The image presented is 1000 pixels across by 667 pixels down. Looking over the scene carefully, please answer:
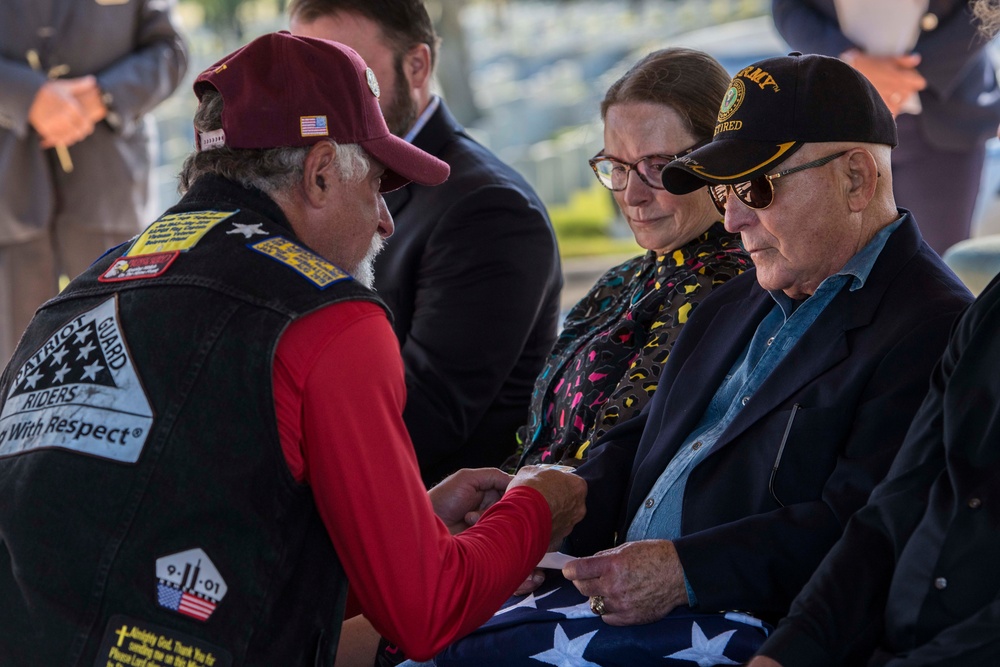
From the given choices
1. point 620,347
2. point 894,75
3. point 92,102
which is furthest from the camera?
point 92,102

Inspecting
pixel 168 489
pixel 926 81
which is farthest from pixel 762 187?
pixel 926 81

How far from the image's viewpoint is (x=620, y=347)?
2.53 metres

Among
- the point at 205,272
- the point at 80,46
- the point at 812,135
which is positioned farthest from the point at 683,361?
the point at 80,46

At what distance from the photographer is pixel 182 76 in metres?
5.10

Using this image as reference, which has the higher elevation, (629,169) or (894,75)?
(894,75)

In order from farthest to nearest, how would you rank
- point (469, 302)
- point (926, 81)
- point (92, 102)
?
point (92, 102) → point (926, 81) → point (469, 302)

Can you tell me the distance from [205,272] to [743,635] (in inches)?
38.7

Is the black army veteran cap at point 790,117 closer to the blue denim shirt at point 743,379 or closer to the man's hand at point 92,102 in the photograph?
the blue denim shirt at point 743,379

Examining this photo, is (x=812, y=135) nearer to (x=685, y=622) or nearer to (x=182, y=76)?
(x=685, y=622)

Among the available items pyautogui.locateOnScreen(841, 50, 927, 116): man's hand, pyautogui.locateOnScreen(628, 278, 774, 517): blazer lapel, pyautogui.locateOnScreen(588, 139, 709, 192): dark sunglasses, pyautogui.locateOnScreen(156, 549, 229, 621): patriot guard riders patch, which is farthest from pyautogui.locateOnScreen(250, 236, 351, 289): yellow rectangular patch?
pyautogui.locateOnScreen(841, 50, 927, 116): man's hand

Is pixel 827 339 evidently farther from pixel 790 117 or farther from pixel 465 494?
pixel 465 494

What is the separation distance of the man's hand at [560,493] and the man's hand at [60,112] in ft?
10.4

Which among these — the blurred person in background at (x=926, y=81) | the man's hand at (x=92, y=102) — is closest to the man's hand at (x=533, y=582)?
the blurred person in background at (x=926, y=81)

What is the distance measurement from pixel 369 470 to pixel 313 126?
0.58 metres
